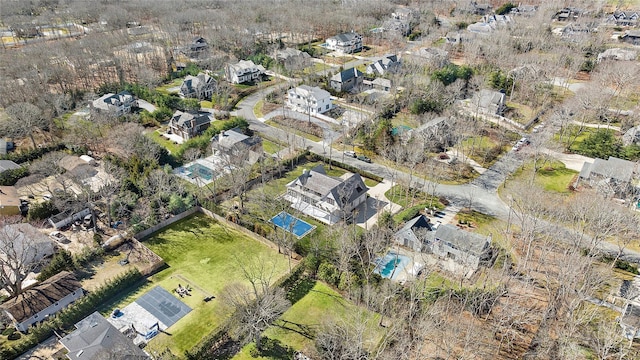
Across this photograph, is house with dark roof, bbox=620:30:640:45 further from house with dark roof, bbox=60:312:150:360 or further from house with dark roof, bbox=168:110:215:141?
house with dark roof, bbox=60:312:150:360

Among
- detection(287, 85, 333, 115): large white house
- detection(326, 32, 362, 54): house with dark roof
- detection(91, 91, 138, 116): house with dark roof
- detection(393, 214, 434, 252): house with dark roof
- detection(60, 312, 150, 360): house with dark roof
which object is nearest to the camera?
detection(60, 312, 150, 360): house with dark roof

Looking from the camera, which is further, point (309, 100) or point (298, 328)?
point (309, 100)

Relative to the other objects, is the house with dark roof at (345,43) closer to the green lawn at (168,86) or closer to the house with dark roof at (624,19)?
the green lawn at (168,86)

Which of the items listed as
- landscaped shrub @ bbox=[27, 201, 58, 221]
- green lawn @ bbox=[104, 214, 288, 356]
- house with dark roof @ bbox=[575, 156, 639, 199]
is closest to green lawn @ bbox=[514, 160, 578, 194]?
house with dark roof @ bbox=[575, 156, 639, 199]

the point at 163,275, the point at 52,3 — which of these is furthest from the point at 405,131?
the point at 52,3

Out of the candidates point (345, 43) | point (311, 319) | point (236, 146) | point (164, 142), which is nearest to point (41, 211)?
point (164, 142)

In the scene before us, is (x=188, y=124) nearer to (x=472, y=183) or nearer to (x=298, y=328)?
(x=298, y=328)

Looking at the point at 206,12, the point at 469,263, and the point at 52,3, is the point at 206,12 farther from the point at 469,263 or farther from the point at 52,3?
the point at 469,263
